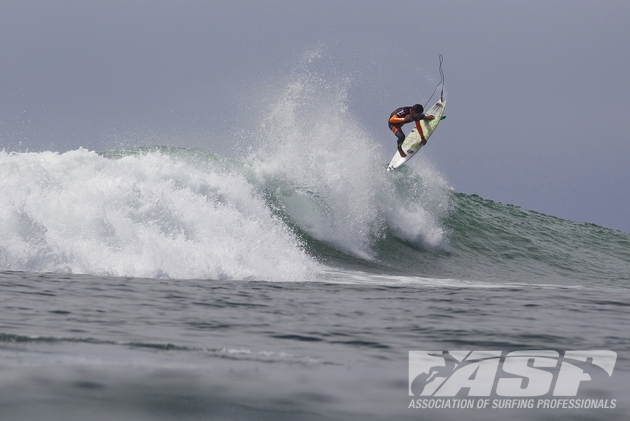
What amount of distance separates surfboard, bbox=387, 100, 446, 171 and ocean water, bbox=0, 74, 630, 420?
38 cm

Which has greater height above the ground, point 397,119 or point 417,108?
point 417,108

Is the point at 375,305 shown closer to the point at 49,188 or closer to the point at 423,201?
the point at 49,188

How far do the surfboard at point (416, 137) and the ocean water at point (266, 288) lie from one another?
15.0 inches

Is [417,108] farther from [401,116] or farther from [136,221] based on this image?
[136,221]

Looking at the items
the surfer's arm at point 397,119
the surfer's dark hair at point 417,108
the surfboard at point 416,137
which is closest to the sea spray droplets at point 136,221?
the surfer's arm at point 397,119

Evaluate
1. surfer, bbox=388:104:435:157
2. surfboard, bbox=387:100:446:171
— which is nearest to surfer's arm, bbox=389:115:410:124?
surfer, bbox=388:104:435:157

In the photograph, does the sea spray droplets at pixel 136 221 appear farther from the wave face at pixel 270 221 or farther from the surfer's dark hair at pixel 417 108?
the surfer's dark hair at pixel 417 108

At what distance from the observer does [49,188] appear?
12234mm

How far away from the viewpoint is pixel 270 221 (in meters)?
13.5

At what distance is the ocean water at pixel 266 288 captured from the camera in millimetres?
3516

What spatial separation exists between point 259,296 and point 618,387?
15.2 ft

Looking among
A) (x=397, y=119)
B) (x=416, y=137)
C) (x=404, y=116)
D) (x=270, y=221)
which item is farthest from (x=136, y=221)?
(x=416, y=137)

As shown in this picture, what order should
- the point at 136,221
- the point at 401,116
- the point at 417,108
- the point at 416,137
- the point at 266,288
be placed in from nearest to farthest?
1. the point at 266,288
2. the point at 136,221
3. the point at 401,116
4. the point at 417,108
5. the point at 416,137

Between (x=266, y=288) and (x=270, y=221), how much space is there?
467cm
